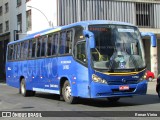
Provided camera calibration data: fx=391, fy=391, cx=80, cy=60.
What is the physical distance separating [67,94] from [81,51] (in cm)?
229

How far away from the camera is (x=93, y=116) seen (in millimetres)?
11984

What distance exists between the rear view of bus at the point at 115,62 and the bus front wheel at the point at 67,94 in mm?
1977

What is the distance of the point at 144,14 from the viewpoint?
4562 centimetres

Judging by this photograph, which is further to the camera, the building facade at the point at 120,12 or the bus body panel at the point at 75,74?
the building facade at the point at 120,12

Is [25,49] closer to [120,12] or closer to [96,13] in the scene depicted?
A: [96,13]

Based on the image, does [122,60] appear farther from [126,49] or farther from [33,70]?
[33,70]

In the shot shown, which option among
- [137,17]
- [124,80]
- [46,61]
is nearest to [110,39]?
[124,80]

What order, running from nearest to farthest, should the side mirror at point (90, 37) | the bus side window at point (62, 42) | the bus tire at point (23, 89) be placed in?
the side mirror at point (90, 37)
the bus side window at point (62, 42)
the bus tire at point (23, 89)

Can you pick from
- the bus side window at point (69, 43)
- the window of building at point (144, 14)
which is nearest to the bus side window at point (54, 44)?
the bus side window at point (69, 43)

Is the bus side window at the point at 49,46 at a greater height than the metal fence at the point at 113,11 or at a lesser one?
lesser

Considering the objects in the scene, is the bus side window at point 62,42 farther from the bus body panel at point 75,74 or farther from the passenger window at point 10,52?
the passenger window at point 10,52

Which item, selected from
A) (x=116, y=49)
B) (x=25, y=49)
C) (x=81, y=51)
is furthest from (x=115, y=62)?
(x=25, y=49)

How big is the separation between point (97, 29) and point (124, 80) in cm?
218

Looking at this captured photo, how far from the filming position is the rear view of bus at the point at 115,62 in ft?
46.6
